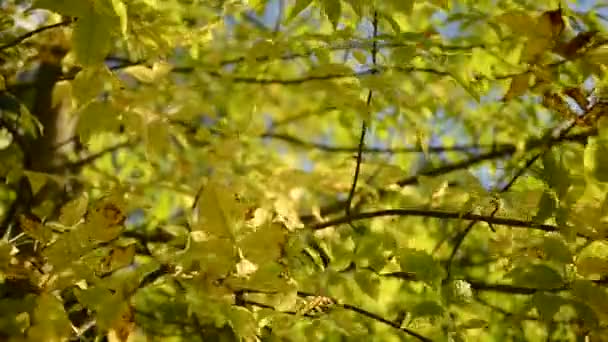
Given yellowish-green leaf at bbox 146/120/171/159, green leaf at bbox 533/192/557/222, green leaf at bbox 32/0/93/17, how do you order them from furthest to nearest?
yellowish-green leaf at bbox 146/120/171/159 < green leaf at bbox 533/192/557/222 < green leaf at bbox 32/0/93/17

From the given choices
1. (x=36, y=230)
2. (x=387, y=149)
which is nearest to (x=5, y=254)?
(x=36, y=230)

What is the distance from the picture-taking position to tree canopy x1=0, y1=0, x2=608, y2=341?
1021 mm

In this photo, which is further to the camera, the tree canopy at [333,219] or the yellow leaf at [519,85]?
the yellow leaf at [519,85]

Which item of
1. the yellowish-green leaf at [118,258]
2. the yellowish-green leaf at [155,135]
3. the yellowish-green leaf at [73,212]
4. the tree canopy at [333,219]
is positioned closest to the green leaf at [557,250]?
the tree canopy at [333,219]

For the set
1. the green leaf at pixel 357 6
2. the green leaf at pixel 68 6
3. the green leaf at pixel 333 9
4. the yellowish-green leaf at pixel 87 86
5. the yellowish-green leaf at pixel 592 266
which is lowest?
the yellowish-green leaf at pixel 592 266

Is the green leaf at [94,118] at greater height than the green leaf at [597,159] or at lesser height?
lesser

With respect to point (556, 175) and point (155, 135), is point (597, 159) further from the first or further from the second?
point (155, 135)

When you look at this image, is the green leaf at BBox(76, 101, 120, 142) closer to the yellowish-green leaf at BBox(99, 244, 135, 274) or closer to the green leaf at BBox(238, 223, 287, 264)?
the yellowish-green leaf at BBox(99, 244, 135, 274)

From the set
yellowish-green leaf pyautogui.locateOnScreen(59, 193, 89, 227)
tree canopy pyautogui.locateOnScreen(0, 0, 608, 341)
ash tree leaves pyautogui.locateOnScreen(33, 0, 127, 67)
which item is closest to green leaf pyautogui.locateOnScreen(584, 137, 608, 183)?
tree canopy pyautogui.locateOnScreen(0, 0, 608, 341)

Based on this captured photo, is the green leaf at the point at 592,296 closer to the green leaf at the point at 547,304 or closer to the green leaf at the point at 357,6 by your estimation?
the green leaf at the point at 547,304

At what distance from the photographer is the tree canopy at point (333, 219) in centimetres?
102

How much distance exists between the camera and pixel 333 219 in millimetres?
1516

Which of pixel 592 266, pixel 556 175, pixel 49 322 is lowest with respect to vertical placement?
pixel 49 322

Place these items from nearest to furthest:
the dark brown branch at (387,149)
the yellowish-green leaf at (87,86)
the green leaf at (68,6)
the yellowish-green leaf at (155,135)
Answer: the green leaf at (68,6) → the yellowish-green leaf at (87,86) → the yellowish-green leaf at (155,135) → the dark brown branch at (387,149)
